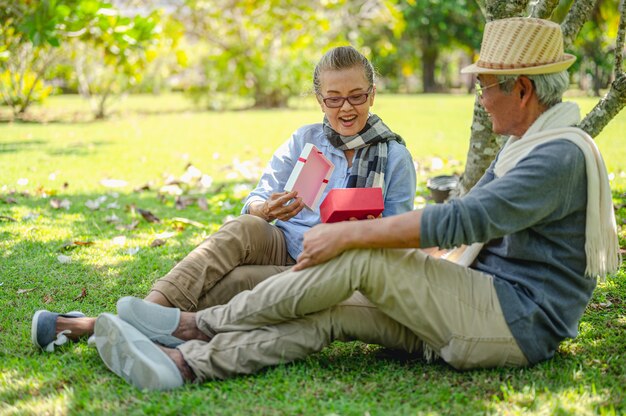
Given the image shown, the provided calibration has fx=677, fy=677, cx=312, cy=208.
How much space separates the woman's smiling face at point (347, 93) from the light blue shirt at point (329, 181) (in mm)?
148

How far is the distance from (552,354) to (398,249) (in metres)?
0.80

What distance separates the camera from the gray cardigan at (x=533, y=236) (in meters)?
2.38

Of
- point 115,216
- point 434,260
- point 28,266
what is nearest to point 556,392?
point 434,260

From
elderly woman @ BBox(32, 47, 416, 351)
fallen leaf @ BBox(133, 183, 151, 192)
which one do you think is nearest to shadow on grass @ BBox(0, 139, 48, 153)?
fallen leaf @ BBox(133, 183, 151, 192)

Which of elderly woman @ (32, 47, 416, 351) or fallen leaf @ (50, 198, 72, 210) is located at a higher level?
elderly woman @ (32, 47, 416, 351)

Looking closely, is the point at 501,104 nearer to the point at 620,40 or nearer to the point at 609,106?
the point at 609,106

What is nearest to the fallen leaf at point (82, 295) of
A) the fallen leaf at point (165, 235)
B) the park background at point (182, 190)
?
the park background at point (182, 190)

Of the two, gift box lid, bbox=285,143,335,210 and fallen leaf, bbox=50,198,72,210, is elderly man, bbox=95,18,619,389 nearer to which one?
gift box lid, bbox=285,143,335,210

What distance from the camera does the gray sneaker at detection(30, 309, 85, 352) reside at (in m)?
2.91

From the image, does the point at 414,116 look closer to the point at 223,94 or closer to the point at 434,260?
the point at 223,94

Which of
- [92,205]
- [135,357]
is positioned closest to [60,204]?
[92,205]

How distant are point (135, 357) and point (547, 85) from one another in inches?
72.5

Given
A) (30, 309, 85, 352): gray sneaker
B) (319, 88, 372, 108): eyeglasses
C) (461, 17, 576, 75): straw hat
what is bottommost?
(30, 309, 85, 352): gray sneaker

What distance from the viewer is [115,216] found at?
543 centimetres
